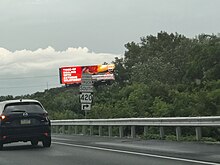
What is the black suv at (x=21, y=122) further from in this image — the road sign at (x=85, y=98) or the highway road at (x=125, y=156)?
the road sign at (x=85, y=98)

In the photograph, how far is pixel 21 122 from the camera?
17.2 m

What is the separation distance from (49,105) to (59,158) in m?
46.1

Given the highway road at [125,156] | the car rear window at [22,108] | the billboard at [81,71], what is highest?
the billboard at [81,71]

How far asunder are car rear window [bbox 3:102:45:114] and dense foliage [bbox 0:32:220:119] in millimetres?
14873

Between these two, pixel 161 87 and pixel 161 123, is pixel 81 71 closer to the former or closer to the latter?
pixel 161 87

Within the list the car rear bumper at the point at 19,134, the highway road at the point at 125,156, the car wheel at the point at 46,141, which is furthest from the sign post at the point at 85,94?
the highway road at the point at 125,156

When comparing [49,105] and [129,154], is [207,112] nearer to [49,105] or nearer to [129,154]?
[129,154]

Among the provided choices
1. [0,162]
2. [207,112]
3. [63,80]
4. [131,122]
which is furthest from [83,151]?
[63,80]

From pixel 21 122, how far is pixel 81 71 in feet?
271

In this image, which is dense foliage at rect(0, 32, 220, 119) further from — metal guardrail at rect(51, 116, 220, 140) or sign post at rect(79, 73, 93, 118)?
metal guardrail at rect(51, 116, 220, 140)

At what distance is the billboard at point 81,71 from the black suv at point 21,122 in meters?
80.9

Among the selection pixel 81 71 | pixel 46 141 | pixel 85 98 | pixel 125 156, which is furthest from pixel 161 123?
pixel 81 71

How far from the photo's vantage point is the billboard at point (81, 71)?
98.9 meters

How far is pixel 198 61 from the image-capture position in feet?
192
